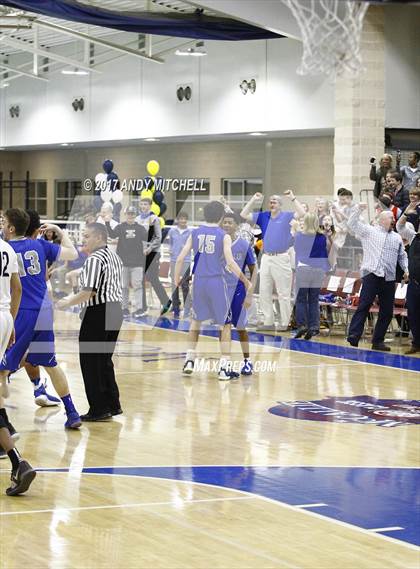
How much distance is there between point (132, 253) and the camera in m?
19.9

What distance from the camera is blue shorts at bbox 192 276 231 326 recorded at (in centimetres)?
1245

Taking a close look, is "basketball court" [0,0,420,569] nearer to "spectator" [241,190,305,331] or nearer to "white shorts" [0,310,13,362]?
"spectator" [241,190,305,331]

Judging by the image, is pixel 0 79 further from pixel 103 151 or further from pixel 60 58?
pixel 60 58

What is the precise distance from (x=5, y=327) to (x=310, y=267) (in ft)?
30.4

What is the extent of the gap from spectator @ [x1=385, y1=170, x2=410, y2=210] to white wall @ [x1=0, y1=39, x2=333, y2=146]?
17.7ft

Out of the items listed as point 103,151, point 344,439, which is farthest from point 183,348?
point 103,151

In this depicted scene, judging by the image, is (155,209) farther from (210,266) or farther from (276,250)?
(210,266)

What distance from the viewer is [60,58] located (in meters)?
27.6

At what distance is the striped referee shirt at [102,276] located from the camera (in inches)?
400

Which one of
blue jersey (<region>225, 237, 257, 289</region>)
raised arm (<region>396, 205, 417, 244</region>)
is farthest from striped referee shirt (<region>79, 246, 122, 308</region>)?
raised arm (<region>396, 205, 417, 244</region>)

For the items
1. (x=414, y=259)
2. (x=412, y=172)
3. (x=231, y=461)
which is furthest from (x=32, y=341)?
(x=412, y=172)

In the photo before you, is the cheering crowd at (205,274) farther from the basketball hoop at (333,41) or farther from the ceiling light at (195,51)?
the ceiling light at (195,51)

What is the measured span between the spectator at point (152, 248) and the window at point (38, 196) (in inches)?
615

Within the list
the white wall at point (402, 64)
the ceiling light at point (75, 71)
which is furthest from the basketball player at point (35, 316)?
the ceiling light at point (75, 71)
